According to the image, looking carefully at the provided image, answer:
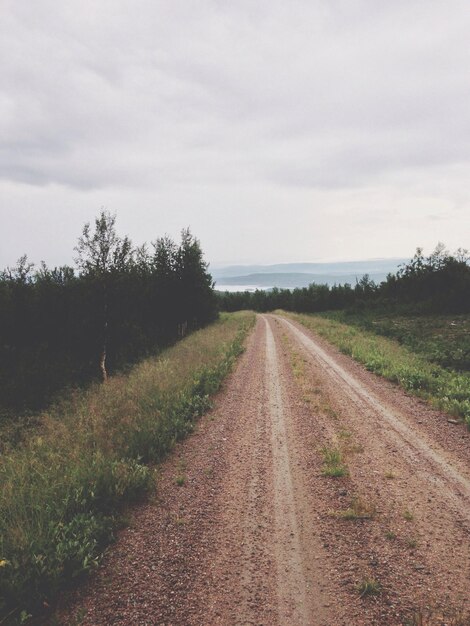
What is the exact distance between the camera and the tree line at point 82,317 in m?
27.9

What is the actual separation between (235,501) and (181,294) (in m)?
30.5

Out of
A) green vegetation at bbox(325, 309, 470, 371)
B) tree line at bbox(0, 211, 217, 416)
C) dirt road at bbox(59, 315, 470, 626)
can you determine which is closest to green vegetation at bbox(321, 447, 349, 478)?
dirt road at bbox(59, 315, 470, 626)

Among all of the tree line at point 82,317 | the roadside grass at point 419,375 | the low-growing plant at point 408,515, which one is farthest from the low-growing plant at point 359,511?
the tree line at point 82,317

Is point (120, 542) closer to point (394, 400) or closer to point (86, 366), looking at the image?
point (394, 400)

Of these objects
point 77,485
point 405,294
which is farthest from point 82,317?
point 405,294

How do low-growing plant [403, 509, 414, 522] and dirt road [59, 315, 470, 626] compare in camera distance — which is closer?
dirt road [59, 315, 470, 626]

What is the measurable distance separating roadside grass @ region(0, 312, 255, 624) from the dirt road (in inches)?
16.7

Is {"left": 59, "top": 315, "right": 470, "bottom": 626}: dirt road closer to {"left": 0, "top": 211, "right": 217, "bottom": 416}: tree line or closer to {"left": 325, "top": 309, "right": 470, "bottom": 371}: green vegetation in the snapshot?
{"left": 325, "top": 309, "right": 470, "bottom": 371}: green vegetation

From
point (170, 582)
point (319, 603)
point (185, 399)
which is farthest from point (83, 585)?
point (185, 399)

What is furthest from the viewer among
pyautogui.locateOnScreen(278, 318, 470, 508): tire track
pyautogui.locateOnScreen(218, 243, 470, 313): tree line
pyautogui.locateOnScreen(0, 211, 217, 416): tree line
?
pyautogui.locateOnScreen(218, 243, 470, 313): tree line

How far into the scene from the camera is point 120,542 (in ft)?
17.3

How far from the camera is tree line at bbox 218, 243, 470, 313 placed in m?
47.8

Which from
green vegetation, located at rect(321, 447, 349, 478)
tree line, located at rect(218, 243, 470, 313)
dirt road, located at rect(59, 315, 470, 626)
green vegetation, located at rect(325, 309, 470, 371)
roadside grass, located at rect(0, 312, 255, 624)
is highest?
tree line, located at rect(218, 243, 470, 313)

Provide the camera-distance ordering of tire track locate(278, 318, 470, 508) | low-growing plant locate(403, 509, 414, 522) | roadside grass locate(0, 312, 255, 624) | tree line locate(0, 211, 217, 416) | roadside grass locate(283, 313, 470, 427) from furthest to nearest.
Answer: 1. tree line locate(0, 211, 217, 416)
2. roadside grass locate(283, 313, 470, 427)
3. tire track locate(278, 318, 470, 508)
4. low-growing plant locate(403, 509, 414, 522)
5. roadside grass locate(0, 312, 255, 624)
